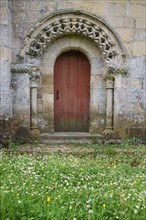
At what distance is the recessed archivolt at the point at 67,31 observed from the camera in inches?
294

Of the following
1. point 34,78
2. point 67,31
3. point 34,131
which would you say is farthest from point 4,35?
point 34,131

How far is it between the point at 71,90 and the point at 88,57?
919 mm

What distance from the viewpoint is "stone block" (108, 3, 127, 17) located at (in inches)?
301

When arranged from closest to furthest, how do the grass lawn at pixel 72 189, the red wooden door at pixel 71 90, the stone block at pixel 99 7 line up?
1. the grass lawn at pixel 72 189
2. the stone block at pixel 99 7
3. the red wooden door at pixel 71 90

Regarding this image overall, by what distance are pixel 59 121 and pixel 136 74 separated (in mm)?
2220

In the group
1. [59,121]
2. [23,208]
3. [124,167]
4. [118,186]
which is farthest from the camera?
[59,121]

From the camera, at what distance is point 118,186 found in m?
3.94

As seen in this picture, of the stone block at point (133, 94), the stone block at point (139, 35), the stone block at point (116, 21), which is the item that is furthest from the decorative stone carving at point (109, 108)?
the stone block at point (116, 21)

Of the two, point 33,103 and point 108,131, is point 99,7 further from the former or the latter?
point 108,131

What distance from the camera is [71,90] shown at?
8.05 m

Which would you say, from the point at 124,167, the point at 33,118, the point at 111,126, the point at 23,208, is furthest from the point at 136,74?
the point at 23,208

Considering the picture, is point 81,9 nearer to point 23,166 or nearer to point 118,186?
point 23,166

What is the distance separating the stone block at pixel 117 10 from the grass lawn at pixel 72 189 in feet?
12.1

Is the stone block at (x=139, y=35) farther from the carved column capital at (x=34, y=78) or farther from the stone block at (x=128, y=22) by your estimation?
the carved column capital at (x=34, y=78)
